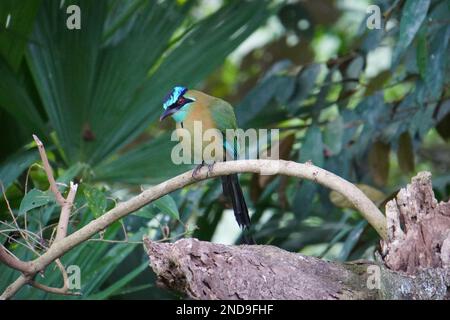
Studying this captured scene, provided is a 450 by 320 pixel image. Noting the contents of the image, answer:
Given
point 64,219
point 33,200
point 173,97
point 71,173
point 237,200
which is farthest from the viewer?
point 71,173

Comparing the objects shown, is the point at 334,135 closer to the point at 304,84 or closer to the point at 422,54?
the point at 304,84

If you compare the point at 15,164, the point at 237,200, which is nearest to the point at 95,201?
the point at 237,200

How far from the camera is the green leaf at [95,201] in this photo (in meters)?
2.89

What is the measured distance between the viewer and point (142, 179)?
13.7 ft

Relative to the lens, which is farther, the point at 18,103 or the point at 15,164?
the point at 18,103

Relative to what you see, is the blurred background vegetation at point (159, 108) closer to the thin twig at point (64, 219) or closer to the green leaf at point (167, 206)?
the green leaf at point (167, 206)

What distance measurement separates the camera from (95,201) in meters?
2.91

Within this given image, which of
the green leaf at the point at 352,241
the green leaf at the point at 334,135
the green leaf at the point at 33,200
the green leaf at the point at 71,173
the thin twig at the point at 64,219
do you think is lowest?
the thin twig at the point at 64,219

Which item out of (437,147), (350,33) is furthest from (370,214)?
(350,33)

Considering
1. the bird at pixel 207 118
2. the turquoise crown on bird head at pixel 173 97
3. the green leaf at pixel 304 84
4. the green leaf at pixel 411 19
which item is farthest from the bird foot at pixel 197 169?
the green leaf at pixel 304 84

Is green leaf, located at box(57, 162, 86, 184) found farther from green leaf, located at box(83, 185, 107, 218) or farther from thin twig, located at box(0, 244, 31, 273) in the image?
thin twig, located at box(0, 244, 31, 273)

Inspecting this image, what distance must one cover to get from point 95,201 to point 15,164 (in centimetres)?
97

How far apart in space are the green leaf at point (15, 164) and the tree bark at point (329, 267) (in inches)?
59.5

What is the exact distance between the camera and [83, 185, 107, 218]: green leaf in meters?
2.89
